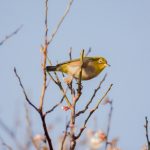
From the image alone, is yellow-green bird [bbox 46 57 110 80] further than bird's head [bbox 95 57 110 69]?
No

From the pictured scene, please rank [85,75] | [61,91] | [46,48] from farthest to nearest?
[85,75]
[61,91]
[46,48]

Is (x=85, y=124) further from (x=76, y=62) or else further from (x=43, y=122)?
(x=76, y=62)

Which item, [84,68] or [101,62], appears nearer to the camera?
[84,68]

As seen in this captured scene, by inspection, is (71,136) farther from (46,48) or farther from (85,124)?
(46,48)

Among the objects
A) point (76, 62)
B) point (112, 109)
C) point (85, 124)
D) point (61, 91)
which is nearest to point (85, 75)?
point (76, 62)

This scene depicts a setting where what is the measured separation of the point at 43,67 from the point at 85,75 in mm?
3126

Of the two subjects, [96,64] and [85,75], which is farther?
[96,64]

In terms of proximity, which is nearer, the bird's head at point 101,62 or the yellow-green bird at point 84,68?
the yellow-green bird at point 84,68

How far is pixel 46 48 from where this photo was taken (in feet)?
10.6

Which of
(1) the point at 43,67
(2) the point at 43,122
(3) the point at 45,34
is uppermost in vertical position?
(3) the point at 45,34

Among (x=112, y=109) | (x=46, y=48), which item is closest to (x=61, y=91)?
(x=46, y=48)

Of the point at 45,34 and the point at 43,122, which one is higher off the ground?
the point at 45,34

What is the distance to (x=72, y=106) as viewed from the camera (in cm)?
346

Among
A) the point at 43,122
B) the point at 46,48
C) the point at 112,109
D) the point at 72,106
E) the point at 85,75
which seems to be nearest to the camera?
the point at 43,122
